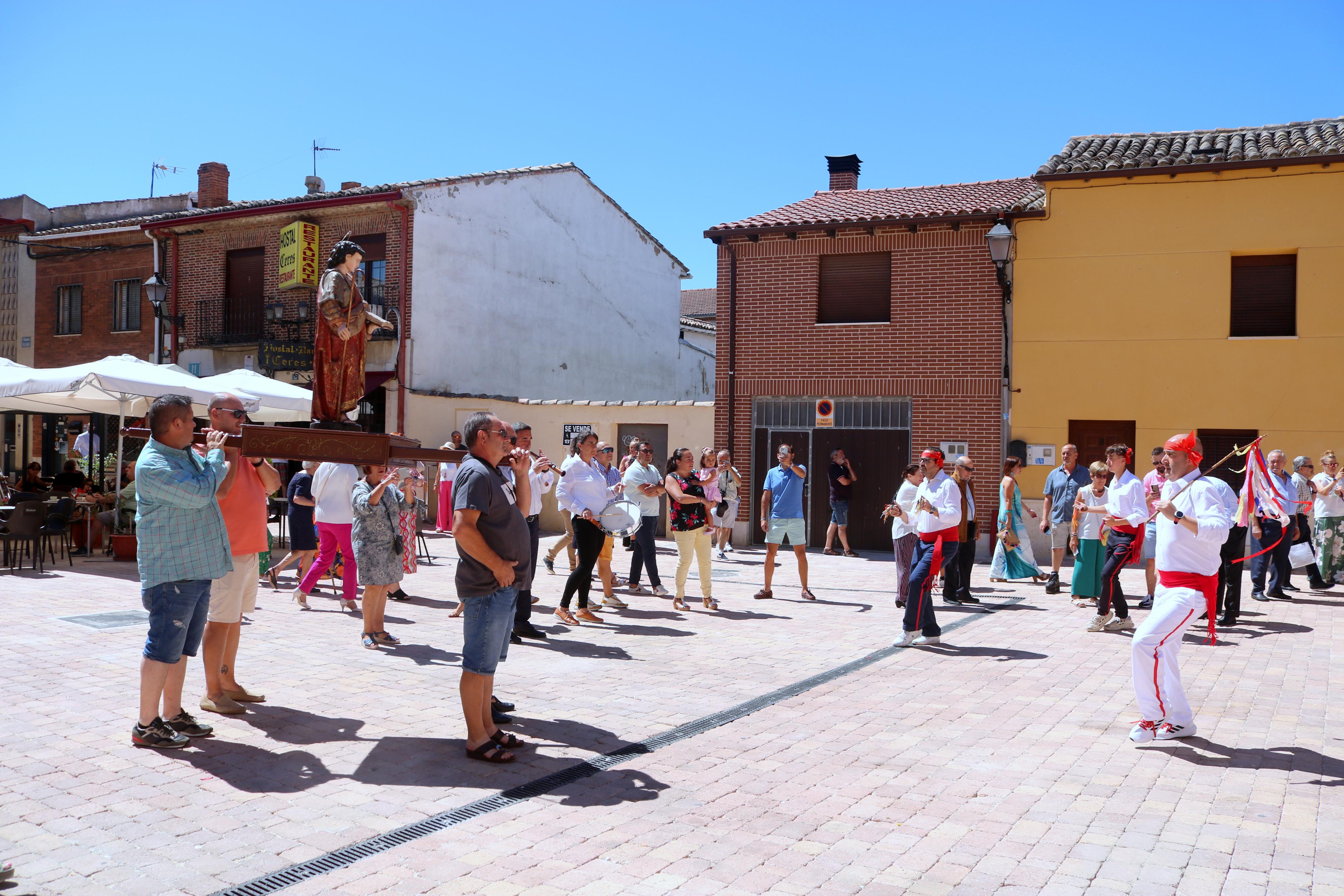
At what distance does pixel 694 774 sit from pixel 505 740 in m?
0.99

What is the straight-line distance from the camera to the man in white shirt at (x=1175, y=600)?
559 cm

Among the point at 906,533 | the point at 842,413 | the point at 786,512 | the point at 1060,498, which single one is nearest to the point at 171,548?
the point at 906,533

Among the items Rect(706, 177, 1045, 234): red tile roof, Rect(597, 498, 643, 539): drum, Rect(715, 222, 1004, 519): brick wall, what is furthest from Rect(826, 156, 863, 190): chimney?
Rect(597, 498, 643, 539): drum

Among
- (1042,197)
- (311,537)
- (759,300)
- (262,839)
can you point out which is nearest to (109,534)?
(311,537)

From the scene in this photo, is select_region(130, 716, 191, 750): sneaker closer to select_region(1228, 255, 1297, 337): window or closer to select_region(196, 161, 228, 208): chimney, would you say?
select_region(1228, 255, 1297, 337): window

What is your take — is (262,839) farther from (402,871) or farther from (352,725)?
(352,725)

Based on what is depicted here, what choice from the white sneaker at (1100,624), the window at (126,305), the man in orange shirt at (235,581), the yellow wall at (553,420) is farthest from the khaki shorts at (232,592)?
the window at (126,305)

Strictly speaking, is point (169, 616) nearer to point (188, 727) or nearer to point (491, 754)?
point (188, 727)

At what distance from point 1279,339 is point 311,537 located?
44.9ft

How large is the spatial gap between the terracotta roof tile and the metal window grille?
173 inches

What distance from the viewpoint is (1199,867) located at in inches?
151

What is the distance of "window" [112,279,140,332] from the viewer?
81.2 feet

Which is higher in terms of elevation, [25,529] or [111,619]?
[25,529]

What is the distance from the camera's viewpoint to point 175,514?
511cm
